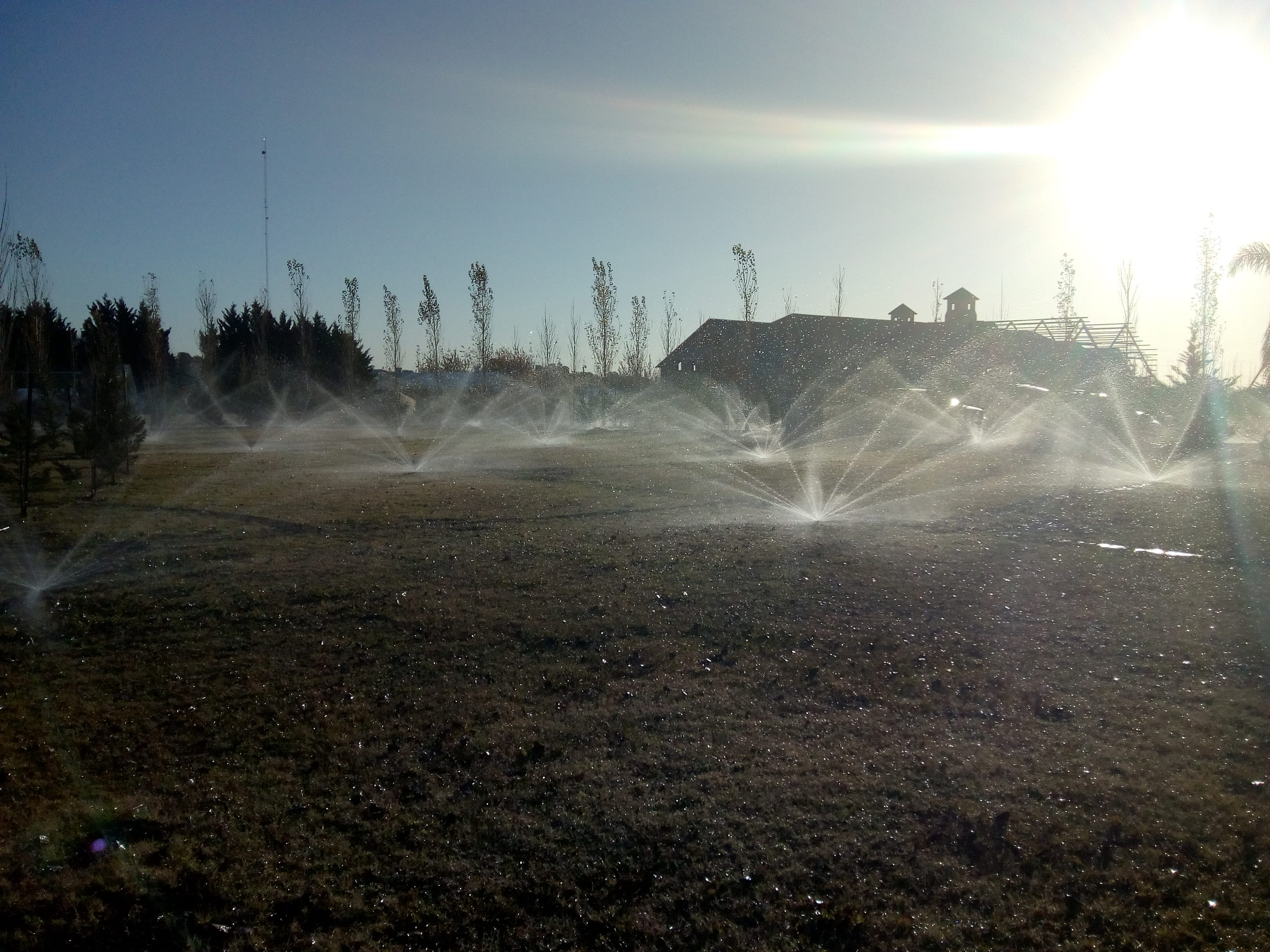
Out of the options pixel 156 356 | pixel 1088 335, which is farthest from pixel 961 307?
pixel 156 356

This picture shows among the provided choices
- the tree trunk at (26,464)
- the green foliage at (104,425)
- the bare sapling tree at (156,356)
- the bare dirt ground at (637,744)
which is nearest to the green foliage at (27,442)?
the tree trunk at (26,464)

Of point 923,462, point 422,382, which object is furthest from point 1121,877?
point 422,382

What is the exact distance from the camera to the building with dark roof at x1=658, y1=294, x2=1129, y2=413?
140 feet

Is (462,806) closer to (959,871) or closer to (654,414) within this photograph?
(959,871)

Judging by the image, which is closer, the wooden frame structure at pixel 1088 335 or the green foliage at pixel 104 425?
the green foliage at pixel 104 425

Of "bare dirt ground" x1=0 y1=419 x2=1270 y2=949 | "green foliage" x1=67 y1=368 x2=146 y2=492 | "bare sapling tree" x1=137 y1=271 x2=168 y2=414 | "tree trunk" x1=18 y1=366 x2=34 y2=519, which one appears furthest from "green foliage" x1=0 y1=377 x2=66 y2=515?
"bare sapling tree" x1=137 y1=271 x2=168 y2=414

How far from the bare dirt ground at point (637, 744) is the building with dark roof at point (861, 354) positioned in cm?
3325

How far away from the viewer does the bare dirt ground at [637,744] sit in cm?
348

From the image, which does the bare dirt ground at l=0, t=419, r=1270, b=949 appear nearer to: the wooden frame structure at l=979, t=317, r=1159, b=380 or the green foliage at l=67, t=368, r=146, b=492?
the green foliage at l=67, t=368, r=146, b=492

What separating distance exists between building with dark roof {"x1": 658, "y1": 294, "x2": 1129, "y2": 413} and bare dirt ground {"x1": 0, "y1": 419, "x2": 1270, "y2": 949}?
3325cm

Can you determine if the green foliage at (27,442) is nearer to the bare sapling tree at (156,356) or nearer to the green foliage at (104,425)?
the green foliage at (104,425)

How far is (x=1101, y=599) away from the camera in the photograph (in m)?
7.70

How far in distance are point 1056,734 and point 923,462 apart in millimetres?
15918

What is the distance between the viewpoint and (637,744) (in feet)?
16.4
